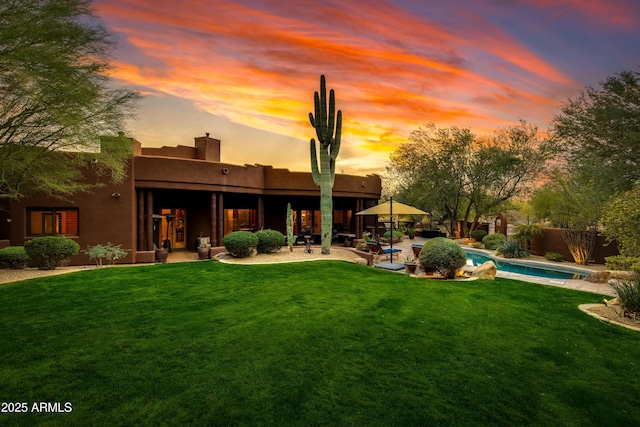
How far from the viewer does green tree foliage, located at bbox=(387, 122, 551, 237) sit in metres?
26.9

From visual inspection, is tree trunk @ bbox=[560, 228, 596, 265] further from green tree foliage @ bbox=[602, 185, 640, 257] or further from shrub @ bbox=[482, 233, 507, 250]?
green tree foliage @ bbox=[602, 185, 640, 257]

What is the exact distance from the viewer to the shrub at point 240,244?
13.9m

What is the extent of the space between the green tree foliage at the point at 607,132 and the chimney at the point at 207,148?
18850 mm

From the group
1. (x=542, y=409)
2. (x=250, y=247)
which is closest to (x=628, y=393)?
(x=542, y=409)

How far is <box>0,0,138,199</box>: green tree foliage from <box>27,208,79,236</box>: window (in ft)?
4.64

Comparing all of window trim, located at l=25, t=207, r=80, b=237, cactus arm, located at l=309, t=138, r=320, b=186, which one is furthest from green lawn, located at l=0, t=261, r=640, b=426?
cactus arm, located at l=309, t=138, r=320, b=186

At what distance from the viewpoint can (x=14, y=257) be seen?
11234 mm

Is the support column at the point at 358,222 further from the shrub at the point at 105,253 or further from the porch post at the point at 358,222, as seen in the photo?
the shrub at the point at 105,253

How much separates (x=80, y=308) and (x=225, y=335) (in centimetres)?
375

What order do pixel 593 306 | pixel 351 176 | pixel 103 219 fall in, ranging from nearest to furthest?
pixel 593 306
pixel 103 219
pixel 351 176

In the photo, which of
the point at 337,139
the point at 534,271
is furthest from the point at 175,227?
the point at 534,271

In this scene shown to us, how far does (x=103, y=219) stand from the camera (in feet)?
44.4

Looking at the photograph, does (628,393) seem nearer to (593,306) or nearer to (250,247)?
(593,306)

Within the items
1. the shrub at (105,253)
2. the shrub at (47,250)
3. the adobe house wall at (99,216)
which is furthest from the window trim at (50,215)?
the shrub at (47,250)
